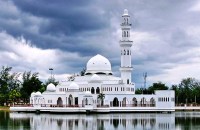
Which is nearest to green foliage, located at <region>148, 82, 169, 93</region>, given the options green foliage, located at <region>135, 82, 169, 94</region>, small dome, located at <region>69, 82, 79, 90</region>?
green foliage, located at <region>135, 82, 169, 94</region>

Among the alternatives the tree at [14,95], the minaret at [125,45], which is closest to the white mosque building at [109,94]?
the minaret at [125,45]

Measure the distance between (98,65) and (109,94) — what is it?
874 centimetres

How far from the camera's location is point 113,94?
8644cm

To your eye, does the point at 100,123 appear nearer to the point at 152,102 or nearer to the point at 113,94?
the point at 113,94

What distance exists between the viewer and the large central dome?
9269cm

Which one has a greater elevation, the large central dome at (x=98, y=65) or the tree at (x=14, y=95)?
the large central dome at (x=98, y=65)

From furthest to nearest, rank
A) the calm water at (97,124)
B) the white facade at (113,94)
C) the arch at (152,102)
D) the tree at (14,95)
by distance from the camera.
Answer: the tree at (14,95), the arch at (152,102), the white facade at (113,94), the calm water at (97,124)

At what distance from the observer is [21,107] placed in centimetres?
8575

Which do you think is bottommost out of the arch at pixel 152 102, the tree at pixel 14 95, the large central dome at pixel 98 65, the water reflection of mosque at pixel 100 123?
the water reflection of mosque at pixel 100 123

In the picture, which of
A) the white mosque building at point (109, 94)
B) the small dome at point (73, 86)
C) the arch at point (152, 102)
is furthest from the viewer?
the arch at point (152, 102)

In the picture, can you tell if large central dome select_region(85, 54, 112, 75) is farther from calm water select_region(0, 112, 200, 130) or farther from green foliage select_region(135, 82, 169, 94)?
calm water select_region(0, 112, 200, 130)

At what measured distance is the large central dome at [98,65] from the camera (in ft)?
304

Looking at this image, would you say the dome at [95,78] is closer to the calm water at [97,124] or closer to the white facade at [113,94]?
the white facade at [113,94]

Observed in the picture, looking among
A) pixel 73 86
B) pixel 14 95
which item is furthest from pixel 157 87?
pixel 14 95
